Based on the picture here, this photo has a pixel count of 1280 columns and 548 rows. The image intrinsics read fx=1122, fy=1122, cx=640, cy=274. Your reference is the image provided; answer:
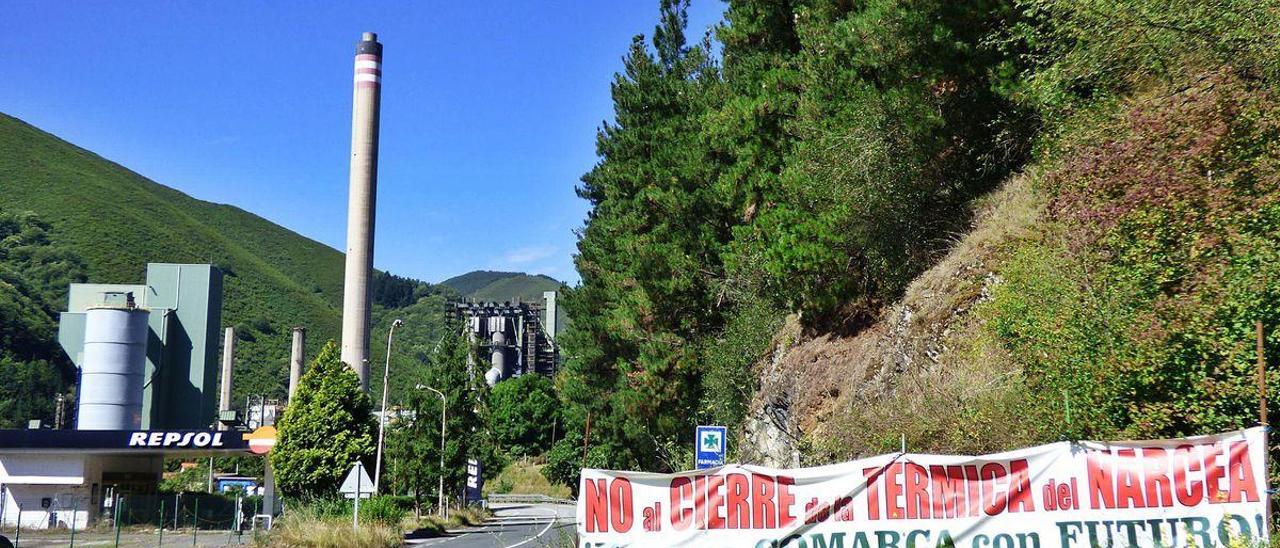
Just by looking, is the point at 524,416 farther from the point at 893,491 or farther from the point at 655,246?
the point at 893,491

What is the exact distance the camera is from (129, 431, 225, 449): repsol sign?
4819cm

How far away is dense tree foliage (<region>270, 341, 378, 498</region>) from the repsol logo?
11279 millimetres

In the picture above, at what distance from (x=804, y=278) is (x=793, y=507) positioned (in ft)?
46.8

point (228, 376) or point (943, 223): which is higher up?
point (228, 376)

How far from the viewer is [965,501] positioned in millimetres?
10930

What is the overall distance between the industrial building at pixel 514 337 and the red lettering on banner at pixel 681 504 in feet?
396

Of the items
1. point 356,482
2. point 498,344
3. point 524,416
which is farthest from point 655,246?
point 498,344

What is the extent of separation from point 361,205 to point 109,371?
656 inches

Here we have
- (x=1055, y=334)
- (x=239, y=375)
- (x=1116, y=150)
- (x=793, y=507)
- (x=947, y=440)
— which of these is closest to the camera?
(x=793, y=507)

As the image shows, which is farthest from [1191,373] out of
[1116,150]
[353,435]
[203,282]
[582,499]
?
[203,282]

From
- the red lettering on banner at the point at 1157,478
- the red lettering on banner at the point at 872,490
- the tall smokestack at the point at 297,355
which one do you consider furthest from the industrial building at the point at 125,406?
the red lettering on banner at the point at 1157,478

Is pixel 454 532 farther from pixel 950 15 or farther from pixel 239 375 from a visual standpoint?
pixel 239 375

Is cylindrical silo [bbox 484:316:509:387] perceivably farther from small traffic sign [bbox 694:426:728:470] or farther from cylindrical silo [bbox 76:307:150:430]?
small traffic sign [bbox 694:426:728:470]

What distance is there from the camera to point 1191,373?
12.4 m
